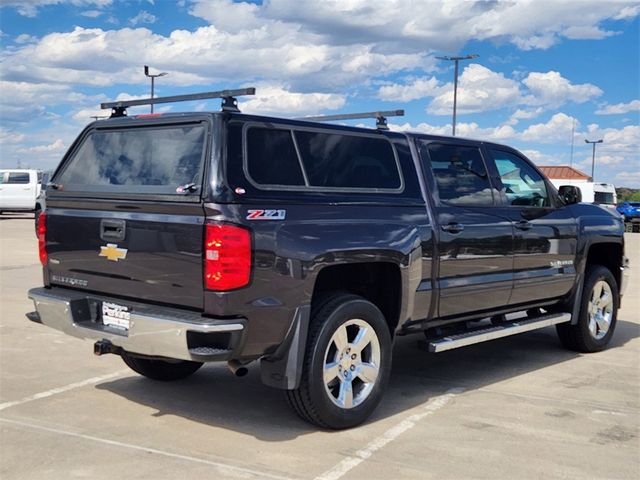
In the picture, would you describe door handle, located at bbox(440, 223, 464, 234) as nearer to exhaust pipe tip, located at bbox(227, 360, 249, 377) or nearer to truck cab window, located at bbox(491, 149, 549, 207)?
truck cab window, located at bbox(491, 149, 549, 207)

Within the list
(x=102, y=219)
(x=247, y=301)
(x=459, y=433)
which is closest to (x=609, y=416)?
(x=459, y=433)

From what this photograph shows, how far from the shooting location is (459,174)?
596 centimetres

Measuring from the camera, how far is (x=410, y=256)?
520 centimetres

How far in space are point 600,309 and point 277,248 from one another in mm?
4337

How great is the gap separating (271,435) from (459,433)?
1.17 metres

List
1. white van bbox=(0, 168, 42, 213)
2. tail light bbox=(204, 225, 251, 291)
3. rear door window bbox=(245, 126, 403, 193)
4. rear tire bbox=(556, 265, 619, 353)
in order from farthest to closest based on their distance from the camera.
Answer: white van bbox=(0, 168, 42, 213), rear tire bbox=(556, 265, 619, 353), rear door window bbox=(245, 126, 403, 193), tail light bbox=(204, 225, 251, 291)

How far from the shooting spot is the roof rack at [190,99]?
445 centimetres

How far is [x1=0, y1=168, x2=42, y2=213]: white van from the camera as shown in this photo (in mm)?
28281

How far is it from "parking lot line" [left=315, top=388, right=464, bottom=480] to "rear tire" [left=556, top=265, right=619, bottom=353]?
1909mm

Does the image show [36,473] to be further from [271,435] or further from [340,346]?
[340,346]

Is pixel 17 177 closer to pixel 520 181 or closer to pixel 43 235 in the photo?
pixel 43 235

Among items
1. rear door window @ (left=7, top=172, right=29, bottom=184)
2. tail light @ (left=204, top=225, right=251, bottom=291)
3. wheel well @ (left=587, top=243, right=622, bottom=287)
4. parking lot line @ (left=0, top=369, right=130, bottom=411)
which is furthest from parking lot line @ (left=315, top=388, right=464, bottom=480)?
rear door window @ (left=7, top=172, right=29, bottom=184)

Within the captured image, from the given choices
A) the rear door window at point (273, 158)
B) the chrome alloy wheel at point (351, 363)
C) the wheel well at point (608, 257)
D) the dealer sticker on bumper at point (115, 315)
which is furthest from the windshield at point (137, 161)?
the wheel well at point (608, 257)

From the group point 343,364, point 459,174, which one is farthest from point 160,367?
point 459,174
